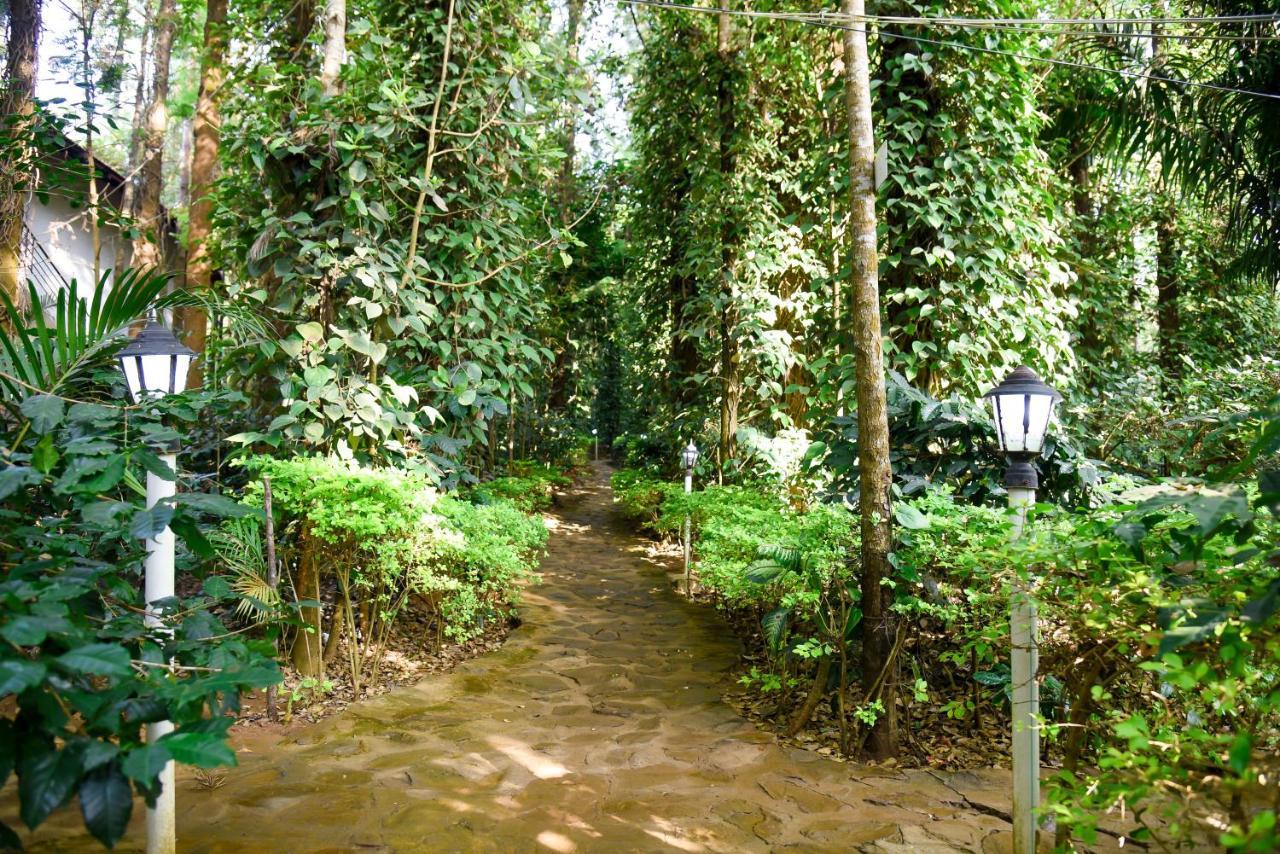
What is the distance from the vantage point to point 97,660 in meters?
1.34

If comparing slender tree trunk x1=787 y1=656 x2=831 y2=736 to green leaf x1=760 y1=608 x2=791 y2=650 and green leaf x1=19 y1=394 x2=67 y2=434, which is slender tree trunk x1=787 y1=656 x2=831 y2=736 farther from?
green leaf x1=19 y1=394 x2=67 y2=434

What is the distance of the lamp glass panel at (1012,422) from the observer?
2.63 metres

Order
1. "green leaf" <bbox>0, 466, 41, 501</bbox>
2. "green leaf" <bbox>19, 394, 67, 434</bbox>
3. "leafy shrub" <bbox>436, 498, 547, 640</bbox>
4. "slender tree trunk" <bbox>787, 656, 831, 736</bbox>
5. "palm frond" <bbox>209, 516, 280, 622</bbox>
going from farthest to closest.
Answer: "leafy shrub" <bbox>436, 498, 547, 640</bbox>
"palm frond" <bbox>209, 516, 280, 622</bbox>
"slender tree trunk" <bbox>787, 656, 831, 736</bbox>
"green leaf" <bbox>19, 394, 67, 434</bbox>
"green leaf" <bbox>0, 466, 41, 501</bbox>

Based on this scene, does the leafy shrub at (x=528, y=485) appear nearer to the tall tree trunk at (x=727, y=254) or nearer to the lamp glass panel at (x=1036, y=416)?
the tall tree trunk at (x=727, y=254)

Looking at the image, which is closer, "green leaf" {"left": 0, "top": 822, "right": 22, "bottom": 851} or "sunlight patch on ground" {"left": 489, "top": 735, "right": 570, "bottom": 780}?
"green leaf" {"left": 0, "top": 822, "right": 22, "bottom": 851}

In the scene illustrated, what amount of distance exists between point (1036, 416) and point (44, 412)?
301cm

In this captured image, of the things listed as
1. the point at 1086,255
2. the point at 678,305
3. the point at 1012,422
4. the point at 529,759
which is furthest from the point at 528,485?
the point at 1012,422

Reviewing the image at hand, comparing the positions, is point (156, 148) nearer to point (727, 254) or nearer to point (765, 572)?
point (727, 254)

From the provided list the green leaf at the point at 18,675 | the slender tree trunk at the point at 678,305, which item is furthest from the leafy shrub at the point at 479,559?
the slender tree trunk at the point at 678,305

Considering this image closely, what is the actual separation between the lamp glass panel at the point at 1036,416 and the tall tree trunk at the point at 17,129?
15.3 ft

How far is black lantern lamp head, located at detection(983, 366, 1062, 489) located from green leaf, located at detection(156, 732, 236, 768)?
2.41 m

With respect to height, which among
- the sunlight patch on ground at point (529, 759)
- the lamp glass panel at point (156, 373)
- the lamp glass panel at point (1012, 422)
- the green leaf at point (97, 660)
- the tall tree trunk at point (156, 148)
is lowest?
the sunlight patch on ground at point (529, 759)

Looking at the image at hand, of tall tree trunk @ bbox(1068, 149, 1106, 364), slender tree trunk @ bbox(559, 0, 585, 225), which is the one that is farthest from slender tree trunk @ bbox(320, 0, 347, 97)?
tall tree trunk @ bbox(1068, 149, 1106, 364)

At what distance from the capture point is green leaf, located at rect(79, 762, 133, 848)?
51.1 inches
